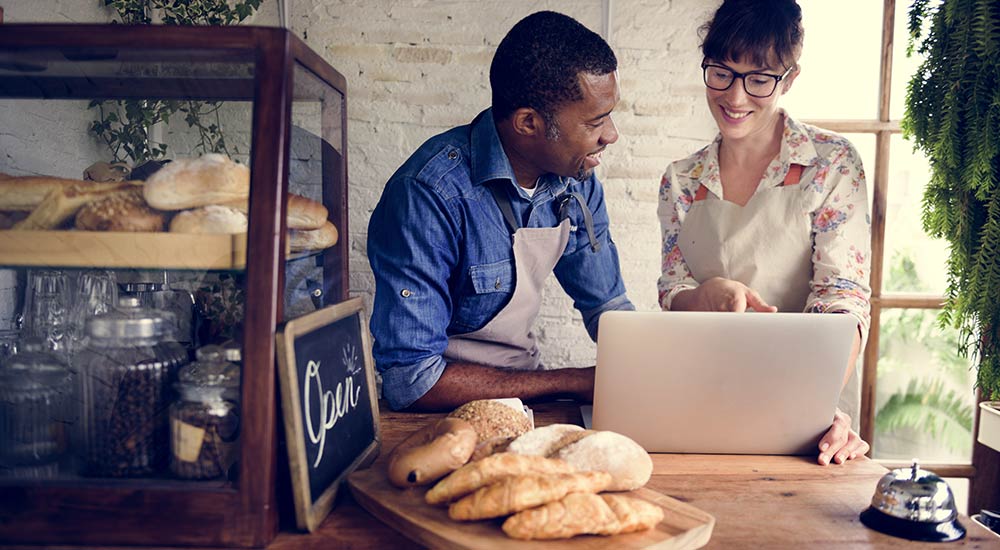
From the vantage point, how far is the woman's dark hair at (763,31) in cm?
184

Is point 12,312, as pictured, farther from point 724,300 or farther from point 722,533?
point 724,300

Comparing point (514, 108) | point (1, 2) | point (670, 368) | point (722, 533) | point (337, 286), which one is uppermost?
point (1, 2)

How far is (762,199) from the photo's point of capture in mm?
2012

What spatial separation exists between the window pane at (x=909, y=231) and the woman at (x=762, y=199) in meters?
1.17

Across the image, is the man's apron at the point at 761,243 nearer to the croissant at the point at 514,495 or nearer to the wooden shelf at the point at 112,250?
the croissant at the point at 514,495

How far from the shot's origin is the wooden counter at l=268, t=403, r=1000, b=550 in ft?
2.96

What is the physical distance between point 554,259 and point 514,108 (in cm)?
42

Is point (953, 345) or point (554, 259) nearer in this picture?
point (554, 259)

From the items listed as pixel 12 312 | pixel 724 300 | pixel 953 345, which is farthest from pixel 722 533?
pixel 953 345

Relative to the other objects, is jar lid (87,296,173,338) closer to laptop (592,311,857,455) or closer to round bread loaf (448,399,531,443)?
round bread loaf (448,399,531,443)

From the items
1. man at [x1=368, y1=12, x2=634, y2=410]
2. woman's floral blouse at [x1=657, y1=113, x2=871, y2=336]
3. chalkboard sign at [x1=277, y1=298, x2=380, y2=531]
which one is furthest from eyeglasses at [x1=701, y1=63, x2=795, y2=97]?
chalkboard sign at [x1=277, y1=298, x2=380, y2=531]

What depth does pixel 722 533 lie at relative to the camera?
3.02 feet

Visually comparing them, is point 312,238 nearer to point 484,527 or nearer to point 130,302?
point 130,302

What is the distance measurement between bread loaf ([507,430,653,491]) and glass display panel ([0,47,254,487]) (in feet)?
1.26
